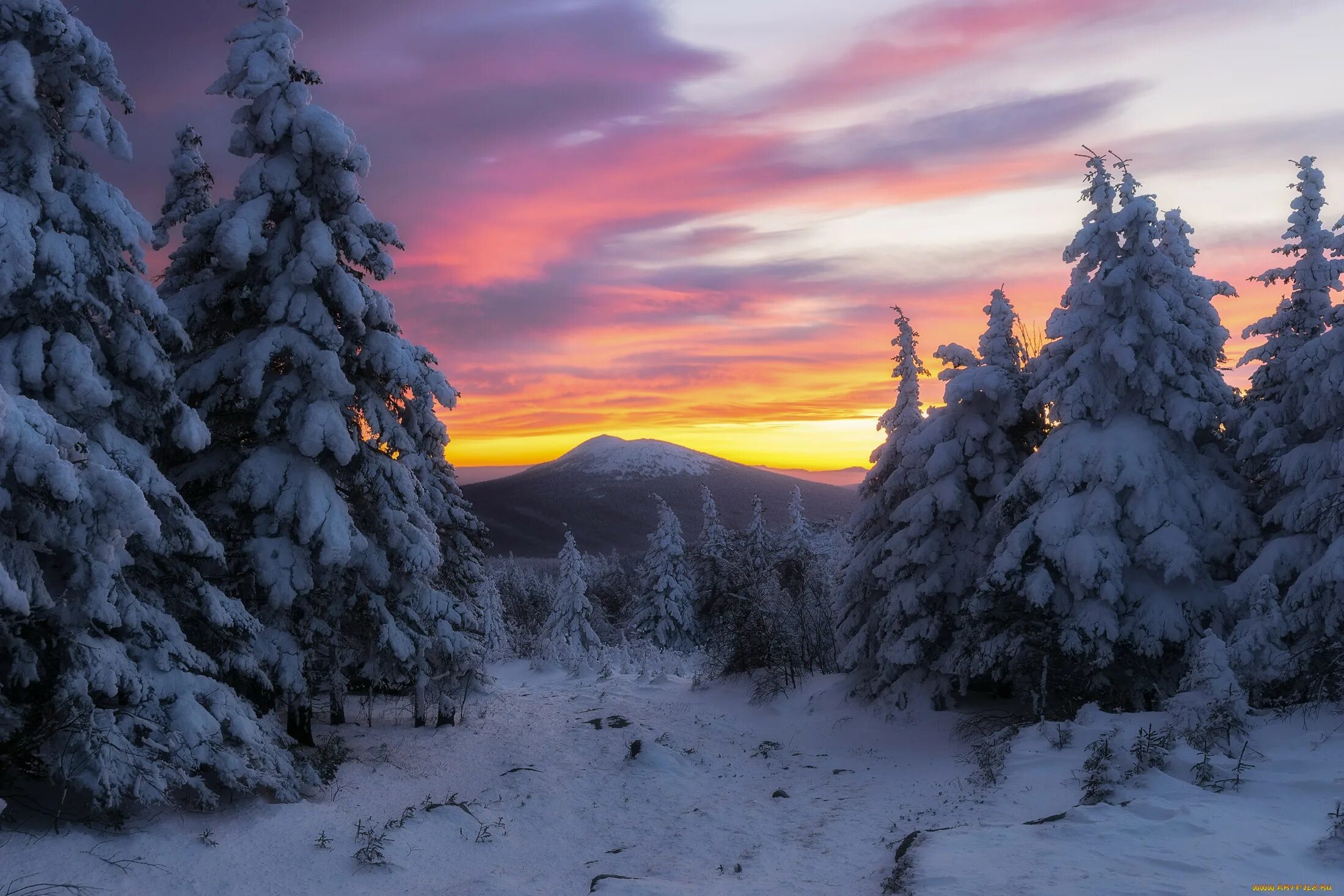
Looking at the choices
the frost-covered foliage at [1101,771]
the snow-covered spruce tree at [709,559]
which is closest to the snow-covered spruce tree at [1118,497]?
the frost-covered foliage at [1101,771]

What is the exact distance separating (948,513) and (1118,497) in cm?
393

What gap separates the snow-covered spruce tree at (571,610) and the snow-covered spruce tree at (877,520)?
25.0 meters

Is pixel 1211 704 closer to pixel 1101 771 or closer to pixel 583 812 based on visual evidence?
pixel 1101 771

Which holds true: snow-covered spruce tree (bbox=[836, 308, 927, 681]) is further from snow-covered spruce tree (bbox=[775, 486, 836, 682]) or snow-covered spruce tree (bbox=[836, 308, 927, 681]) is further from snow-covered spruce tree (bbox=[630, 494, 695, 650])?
snow-covered spruce tree (bbox=[630, 494, 695, 650])

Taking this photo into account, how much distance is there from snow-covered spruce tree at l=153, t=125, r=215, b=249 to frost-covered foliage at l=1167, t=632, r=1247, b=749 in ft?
68.5

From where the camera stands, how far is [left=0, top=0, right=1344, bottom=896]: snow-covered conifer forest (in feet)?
29.5

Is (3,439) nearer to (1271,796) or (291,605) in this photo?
(291,605)

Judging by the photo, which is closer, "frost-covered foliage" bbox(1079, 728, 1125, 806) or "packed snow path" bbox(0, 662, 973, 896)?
"packed snow path" bbox(0, 662, 973, 896)

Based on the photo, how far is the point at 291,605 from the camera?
14211 millimetres

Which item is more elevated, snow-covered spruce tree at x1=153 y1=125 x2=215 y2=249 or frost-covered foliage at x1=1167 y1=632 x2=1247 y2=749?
snow-covered spruce tree at x1=153 y1=125 x2=215 y2=249

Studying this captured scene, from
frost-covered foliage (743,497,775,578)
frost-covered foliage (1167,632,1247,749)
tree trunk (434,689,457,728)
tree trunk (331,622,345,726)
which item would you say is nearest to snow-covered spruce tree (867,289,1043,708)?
frost-covered foliage (1167,632,1247,749)

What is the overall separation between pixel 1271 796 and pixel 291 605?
1454cm

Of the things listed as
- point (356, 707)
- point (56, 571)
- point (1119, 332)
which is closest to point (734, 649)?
point (356, 707)

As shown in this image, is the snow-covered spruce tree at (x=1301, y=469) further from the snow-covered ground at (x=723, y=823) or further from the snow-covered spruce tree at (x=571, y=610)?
the snow-covered spruce tree at (x=571, y=610)
